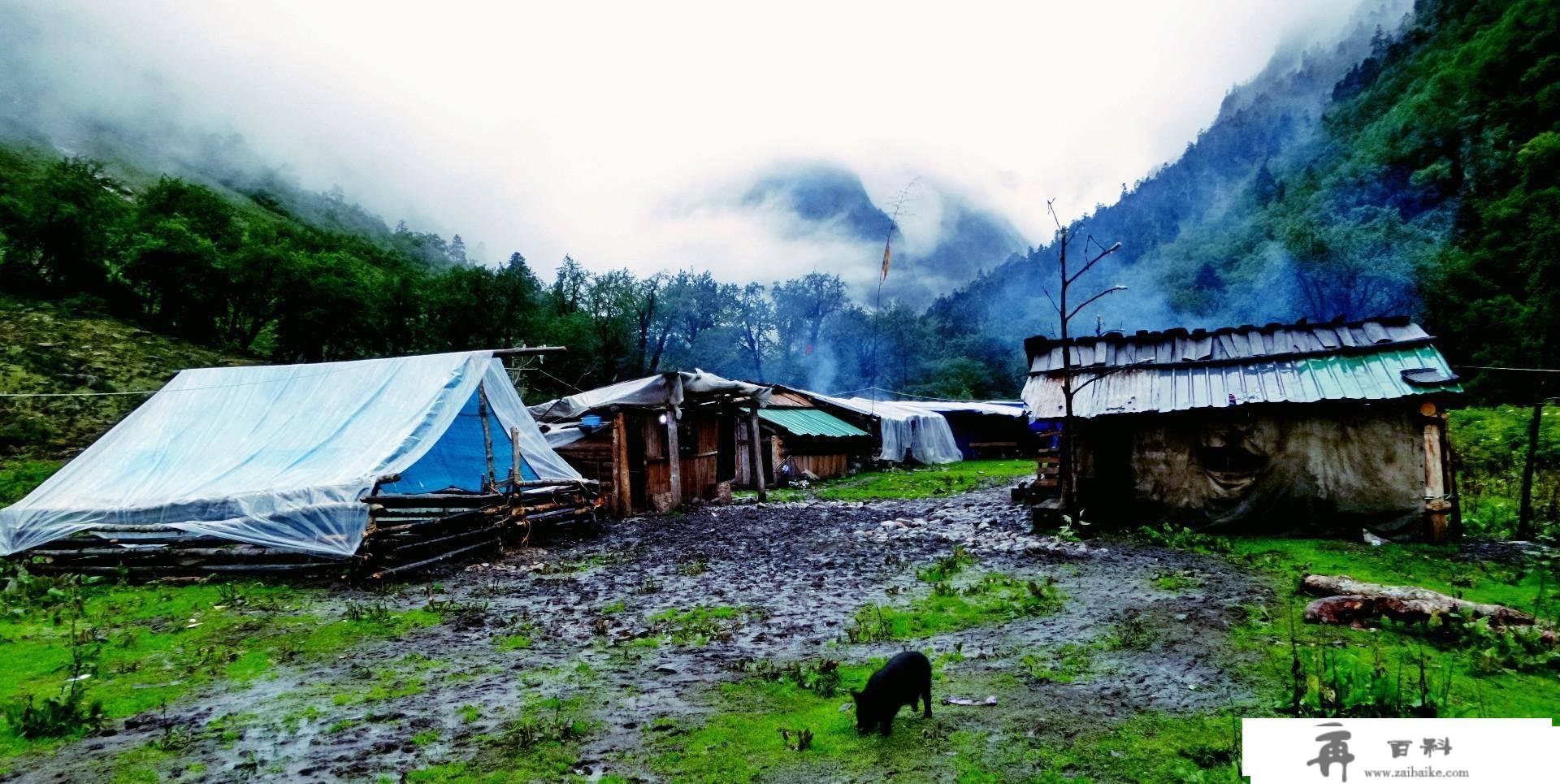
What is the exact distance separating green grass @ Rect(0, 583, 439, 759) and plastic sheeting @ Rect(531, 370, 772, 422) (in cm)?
770

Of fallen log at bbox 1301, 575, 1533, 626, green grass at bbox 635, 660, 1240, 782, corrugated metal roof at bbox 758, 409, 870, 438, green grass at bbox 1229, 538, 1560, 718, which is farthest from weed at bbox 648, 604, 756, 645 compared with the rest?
corrugated metal roof at bbox 758, 409, 870, 438

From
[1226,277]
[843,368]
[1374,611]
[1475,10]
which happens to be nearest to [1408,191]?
[1226,277]

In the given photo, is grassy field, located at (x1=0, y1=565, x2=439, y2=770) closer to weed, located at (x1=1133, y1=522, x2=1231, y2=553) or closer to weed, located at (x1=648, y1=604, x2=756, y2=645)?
weed, located at (x1=648, y1=604, x2=756, y2=645)

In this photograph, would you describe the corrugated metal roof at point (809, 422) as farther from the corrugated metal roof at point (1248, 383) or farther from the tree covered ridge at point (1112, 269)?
the corrugated metal roof at point (1248, 383)

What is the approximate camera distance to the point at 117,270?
126ft

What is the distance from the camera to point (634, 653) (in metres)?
6.55

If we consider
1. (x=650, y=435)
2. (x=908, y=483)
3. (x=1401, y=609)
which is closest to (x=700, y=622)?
(x=1401, y=609)

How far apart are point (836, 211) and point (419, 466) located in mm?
103826

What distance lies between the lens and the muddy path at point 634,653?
180 inches

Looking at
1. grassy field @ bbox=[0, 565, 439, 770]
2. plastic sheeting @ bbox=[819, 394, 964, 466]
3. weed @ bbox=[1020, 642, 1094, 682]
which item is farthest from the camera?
plastic sheeting @ bbox=[819, 394, 964, 466]

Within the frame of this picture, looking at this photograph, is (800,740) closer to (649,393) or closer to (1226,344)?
(649,393)

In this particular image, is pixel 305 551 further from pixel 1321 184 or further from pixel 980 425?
pixel 1321 184

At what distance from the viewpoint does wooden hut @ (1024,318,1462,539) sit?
11.6 m

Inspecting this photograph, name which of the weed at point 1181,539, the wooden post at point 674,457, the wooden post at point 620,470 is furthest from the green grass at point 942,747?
the wooden post at point 674,457
